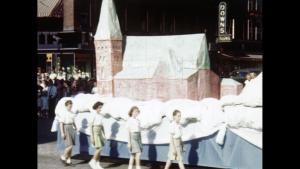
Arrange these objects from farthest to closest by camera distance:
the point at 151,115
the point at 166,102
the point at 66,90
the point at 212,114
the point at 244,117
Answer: the point at 66,90
the point at 166,102
the point at 151,115
the point at 212,114
the point at 244,117

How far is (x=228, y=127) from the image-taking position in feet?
29.3

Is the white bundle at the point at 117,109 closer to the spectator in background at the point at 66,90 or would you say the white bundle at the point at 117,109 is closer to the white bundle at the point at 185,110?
the white bundle at the point at 185,110

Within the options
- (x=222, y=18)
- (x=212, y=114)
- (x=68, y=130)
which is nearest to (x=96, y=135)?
(x=68, y=130)

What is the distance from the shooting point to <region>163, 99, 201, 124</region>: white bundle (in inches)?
364

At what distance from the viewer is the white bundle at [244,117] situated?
859 cm

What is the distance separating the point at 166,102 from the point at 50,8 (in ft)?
42.8

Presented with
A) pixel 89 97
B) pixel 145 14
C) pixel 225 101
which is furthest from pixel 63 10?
pixel 225 101

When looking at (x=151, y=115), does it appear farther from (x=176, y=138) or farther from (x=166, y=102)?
(x=176, y=138)

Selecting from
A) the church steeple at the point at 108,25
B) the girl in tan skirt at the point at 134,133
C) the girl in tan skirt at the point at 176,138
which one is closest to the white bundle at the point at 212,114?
the girl in tan skirt at the point at 176,138

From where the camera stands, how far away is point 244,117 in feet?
28.5

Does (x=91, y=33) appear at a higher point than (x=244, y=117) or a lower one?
higher

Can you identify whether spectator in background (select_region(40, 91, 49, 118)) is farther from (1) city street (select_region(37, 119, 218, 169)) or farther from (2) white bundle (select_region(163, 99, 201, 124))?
(2) white bundle (select_region(163, 99, 201, 124))

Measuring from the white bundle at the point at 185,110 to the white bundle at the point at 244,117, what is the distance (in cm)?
61
